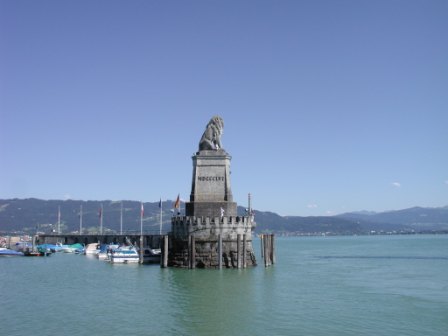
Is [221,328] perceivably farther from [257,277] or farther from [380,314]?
[257,277]

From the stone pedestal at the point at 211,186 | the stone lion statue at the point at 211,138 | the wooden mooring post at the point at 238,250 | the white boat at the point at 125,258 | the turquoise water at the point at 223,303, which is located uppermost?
the stone lion statue at the point at 211,138

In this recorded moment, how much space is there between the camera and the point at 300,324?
2762 cm

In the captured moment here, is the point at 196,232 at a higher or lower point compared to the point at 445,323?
higher

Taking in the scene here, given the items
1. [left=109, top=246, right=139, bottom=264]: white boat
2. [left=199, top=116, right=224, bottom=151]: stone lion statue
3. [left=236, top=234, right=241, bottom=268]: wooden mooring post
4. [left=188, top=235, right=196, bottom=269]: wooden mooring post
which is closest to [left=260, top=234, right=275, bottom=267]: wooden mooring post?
[left=236, top=234, right=241, bottom=268]: wooden mooring post

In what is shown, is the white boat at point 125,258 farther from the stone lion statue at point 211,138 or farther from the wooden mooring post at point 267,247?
the stone lion statue at point 211,138

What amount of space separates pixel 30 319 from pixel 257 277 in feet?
68.8

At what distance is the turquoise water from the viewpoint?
87.7 feet

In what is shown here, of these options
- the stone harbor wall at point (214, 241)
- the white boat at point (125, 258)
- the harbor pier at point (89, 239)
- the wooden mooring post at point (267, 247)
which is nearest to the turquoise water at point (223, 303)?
the stone harbor wall at point (214, 241)

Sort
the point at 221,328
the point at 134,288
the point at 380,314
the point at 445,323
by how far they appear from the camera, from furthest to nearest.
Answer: the point at 134,288
the point at 380,314
the point at 445,323
the point at 221,328

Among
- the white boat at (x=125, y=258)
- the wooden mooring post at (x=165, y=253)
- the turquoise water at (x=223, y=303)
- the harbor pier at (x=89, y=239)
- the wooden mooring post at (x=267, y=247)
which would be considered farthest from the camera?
the harbor pier at (x=89, y=239)

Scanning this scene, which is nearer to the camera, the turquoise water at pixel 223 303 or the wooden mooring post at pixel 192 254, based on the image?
the turquoise water at pixel 223 303

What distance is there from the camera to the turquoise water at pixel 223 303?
87.7 feet

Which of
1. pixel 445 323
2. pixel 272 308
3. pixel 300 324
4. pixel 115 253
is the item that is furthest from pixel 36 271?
pixel 445 323

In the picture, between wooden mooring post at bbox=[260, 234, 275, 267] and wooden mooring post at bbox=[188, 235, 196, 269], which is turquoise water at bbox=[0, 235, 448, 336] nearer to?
wooden mooring post at bbox=[188, 235, 196, 269]
